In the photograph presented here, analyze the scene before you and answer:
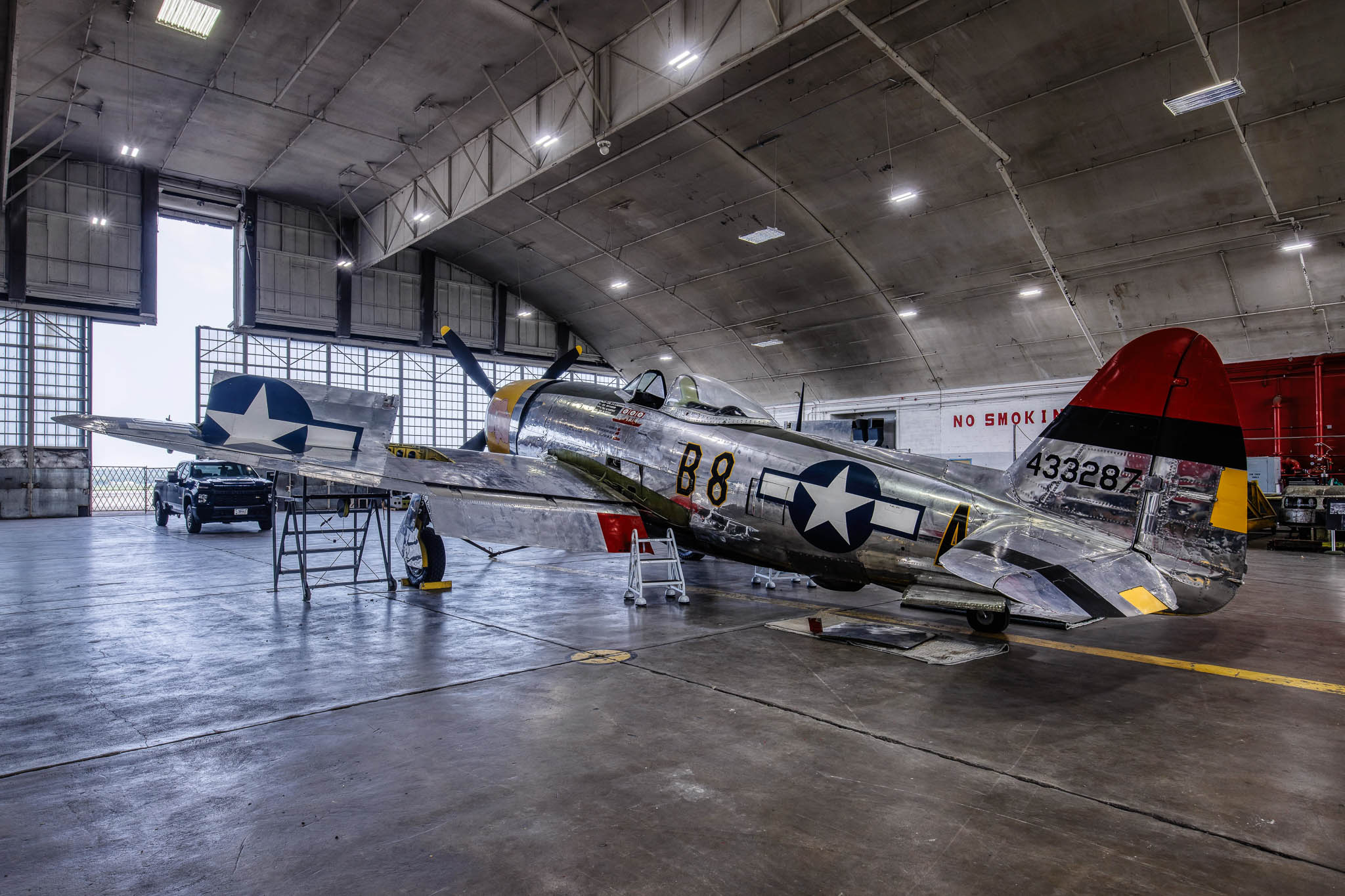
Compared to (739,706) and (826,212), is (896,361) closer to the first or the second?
(826,212)

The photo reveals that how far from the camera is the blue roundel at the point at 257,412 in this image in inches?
256

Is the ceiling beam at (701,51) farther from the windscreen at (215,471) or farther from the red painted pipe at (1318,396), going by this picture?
the red painted pipe at (1318,396)

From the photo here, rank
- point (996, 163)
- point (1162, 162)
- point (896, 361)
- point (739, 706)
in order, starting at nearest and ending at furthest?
point (739, 706) < point (1162, 162) < point (996, 163) < point (896, 361)

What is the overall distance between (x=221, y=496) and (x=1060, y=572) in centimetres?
A: 1807

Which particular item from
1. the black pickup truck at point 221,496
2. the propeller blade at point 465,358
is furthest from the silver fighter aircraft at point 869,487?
the black pickup truck at point 221,496

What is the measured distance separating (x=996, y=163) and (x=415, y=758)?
19786 millimetres

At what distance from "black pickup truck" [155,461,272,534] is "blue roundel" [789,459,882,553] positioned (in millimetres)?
14490

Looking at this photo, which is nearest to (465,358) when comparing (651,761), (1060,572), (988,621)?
(988,621)

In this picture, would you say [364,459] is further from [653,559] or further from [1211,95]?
[1211,95]

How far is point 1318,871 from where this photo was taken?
2.45 metres

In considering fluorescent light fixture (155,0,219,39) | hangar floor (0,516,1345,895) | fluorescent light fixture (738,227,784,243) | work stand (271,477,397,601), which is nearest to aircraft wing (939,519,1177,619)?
hangar floor (0,516,1345,895)

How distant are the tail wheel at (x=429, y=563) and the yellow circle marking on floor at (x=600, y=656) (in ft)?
12.6

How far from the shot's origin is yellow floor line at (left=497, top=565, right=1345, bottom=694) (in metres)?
4.89

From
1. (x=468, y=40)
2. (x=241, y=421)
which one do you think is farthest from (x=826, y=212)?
(x=241, y=421)
